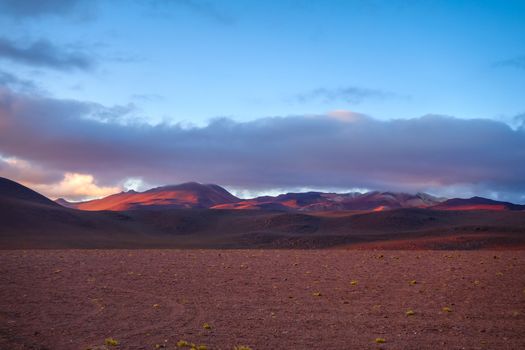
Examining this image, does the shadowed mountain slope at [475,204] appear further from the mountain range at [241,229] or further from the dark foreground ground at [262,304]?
the dark foreground ground at [262,304]

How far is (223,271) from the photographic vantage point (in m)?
30.2

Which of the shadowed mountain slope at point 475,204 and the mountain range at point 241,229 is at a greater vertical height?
the shadowed mountain slope at point 475,204

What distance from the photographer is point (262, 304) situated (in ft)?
67.2

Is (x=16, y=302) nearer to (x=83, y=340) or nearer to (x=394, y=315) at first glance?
(x=83, y=340)

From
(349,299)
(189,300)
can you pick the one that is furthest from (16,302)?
(349,299)

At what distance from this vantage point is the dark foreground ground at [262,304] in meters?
14.8

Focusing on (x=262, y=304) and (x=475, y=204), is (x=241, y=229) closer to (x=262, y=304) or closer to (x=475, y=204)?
(x=262, y=304)

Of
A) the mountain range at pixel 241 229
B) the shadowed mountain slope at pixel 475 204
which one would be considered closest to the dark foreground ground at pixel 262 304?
the mountain range at pixel 241 229

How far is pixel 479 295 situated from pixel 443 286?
2506 millimetres

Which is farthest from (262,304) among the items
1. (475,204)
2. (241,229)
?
(475,204)

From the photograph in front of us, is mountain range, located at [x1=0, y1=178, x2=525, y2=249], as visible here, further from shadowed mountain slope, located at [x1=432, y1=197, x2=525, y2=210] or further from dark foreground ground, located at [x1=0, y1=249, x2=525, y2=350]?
shadowed mountain slope, located at [x1=432, y1=197, x2=525, y2=210]

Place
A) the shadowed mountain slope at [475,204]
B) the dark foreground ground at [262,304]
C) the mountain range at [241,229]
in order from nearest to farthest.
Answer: the dark foreground ground at [262,304] < the mountain range at [241,229] < the shadowed mountain slope at [475,204]

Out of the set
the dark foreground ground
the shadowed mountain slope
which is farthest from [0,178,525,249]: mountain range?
the shadowed mountain slope

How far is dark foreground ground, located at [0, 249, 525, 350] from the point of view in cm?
1484
